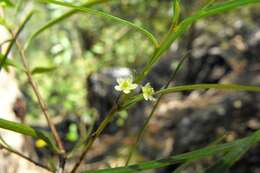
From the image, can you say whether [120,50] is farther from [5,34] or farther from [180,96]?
[180,96]

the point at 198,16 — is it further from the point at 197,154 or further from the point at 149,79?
the point at 149,79

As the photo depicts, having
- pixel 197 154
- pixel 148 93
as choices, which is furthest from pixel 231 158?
pixel 148 93

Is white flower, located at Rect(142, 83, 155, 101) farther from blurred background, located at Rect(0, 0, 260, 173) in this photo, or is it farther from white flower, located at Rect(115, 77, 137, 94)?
blurred background, located at Rect(0, 0, 260, 173)

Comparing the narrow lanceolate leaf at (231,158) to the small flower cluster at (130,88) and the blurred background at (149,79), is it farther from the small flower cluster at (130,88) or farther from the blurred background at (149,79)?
the blurred background at (149,79)

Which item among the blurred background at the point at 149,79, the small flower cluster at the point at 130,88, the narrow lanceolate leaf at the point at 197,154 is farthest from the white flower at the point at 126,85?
the blurred background at the point at 149,79

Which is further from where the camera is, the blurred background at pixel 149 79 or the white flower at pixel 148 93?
the blurred background at pixel 149 79

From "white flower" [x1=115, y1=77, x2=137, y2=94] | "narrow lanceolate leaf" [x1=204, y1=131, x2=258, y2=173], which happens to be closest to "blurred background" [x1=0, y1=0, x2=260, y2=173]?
"white flower" [x1=115, y1=77, x2=137, y2=94]

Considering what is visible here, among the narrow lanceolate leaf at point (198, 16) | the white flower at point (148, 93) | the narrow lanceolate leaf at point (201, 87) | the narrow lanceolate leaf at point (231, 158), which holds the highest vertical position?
the narrow lanceolate leaf at point (198, 16)

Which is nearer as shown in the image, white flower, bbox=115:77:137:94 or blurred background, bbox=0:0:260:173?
white flower, bbox=115:77:137:94

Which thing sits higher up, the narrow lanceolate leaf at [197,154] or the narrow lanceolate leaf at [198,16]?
the narrow lanceolate leaf at [198,16]
